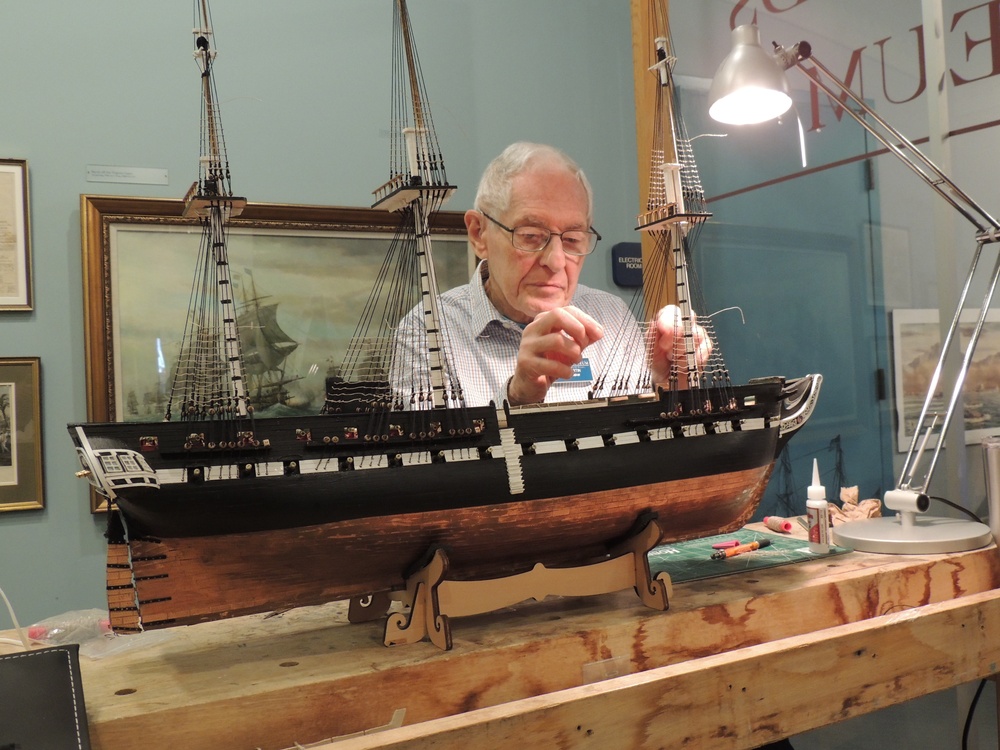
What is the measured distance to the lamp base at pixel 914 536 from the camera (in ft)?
5.95

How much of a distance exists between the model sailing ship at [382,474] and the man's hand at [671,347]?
31mm

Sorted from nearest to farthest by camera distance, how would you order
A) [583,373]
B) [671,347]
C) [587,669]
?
[587,669] < [671,347] < [583,373]

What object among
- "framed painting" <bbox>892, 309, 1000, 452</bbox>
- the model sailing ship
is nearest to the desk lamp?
the model sailing ship

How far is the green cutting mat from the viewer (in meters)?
1.75

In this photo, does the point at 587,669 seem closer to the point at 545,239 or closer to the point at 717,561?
the point at 717,561

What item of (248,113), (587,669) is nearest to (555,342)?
(587,669)

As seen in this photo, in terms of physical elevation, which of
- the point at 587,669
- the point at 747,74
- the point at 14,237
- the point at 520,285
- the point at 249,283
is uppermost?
the point at 747,74

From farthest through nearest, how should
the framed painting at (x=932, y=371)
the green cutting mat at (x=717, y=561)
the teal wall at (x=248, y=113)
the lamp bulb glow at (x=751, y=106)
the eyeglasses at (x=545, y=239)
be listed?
the teal wall at (x=248, y=113)
the framed painting at (x=932, y=371)
the eyeglasses at (x=545, y=239)
the lamp bulb glow at (x=751, y=106)
the green cutting mat at (x=717, y=561)

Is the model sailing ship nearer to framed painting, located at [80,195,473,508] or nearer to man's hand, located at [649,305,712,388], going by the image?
man's hand, located at [649,305,712,388]

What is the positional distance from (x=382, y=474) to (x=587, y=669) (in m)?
0.45

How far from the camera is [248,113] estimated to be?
2783mm

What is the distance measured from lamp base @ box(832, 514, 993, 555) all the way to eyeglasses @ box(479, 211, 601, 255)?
2.98ft

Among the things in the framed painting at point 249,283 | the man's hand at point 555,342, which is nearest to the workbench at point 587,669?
the man's hand at point 555,342

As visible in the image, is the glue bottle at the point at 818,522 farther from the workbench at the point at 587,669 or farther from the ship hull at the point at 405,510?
the ship hull at the point at 405,510
